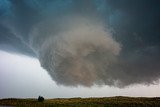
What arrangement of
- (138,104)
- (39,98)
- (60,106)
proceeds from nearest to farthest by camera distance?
(60,106) < (138,104) < (39,98)

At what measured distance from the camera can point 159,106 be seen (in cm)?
10556

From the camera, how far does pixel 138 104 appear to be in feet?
356

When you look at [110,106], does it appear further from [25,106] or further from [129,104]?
[25,106]

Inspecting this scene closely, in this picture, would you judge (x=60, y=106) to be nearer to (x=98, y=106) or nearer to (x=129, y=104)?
(x=98, y=106)

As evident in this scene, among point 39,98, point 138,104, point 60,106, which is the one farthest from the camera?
point 39,98

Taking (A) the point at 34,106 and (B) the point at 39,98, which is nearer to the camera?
(A) the point at 34,106

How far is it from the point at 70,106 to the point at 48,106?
313 inches

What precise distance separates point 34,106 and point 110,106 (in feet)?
91.7

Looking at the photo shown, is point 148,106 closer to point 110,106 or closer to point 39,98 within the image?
point 110,106

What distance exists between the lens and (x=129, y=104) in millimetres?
107812

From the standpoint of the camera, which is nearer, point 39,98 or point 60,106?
point 60,106

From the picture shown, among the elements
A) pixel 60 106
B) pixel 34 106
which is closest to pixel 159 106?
pixel 60 106

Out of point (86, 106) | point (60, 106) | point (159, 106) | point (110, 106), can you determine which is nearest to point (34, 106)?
point (60, 106)

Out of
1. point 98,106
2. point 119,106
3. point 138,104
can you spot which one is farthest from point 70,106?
point 138,104
